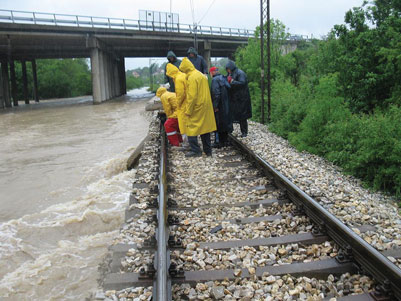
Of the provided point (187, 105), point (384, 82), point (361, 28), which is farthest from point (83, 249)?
point (361, 28)

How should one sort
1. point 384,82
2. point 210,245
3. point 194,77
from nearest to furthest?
point 210,245 → point 194,77 → point 384,82

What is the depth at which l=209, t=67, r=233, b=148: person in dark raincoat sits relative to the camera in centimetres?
776

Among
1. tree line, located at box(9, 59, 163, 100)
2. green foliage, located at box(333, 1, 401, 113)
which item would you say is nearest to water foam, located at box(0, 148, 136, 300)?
green foliage, located at box(333, 1, 401, 113)

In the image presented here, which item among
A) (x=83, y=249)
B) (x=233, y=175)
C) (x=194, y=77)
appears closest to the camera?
(x=83, y=249)

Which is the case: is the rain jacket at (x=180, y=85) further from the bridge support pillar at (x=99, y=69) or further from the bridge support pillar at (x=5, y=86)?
the bridge support pillar at (x=5, y=86)

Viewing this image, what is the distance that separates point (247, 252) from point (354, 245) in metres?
0.98

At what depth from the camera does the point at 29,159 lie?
Result: 10.7 meters

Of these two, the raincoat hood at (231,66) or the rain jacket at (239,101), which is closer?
the raincoat hood at (231,66)

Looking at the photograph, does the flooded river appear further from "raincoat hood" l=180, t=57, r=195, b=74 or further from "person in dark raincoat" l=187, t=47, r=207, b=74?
"person in dark raincoat" l=187, t=47, r=207, b=74

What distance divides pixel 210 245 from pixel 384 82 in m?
9.44

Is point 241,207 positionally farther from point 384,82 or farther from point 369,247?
point 384,82

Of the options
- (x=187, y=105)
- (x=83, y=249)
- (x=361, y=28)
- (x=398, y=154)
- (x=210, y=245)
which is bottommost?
(x=83, y=249)

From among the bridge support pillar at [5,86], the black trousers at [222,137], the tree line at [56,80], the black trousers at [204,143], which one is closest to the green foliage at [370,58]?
the black trousers at [222,137]

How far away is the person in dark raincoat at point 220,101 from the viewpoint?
306 inches
